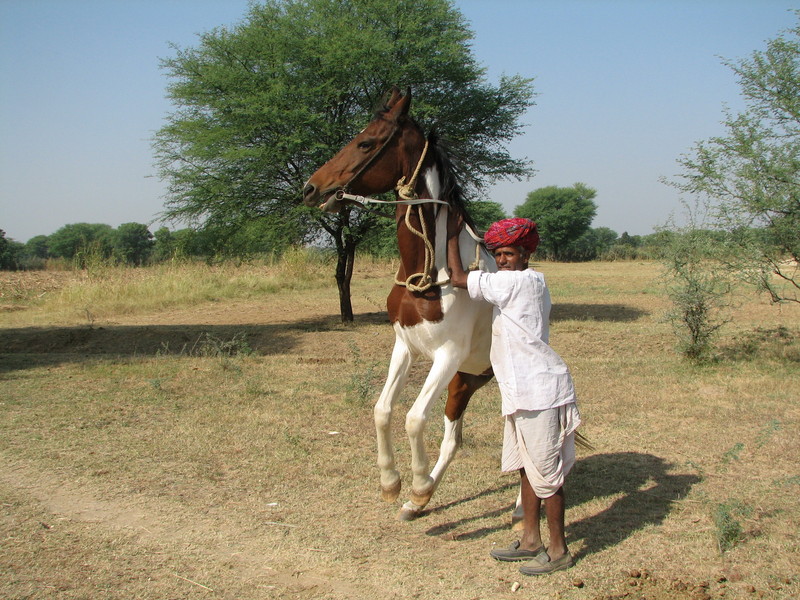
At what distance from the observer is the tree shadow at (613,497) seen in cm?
399

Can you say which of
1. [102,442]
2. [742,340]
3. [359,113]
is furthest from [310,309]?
[102,442]

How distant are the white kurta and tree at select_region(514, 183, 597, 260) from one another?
44509mm

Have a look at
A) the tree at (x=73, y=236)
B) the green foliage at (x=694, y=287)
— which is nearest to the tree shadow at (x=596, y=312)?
the green foliage at (x=694, y=287)

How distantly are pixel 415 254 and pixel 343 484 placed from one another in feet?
5.90

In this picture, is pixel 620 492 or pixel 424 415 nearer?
pixel 424 415

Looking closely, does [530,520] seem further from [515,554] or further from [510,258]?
[510,258]

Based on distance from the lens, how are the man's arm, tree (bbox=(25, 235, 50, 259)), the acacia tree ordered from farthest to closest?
tree (bbox=(25, 235, 50, 259)) → the acacia tree → the man's arm

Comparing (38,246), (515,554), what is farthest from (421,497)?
(38,246)

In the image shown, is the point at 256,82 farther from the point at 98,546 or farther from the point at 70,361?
the point at 98,546

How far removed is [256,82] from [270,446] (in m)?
9.48

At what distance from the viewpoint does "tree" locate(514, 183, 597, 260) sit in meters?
49.2

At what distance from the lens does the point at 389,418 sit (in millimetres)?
4008

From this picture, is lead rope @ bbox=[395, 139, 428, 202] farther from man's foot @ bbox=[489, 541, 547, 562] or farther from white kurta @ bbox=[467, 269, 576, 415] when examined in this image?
man's foot @ bbox=[489, 541, 547, 562]

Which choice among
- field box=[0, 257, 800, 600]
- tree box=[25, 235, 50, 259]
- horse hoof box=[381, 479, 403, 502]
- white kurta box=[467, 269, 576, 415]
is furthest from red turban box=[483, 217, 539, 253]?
tree box=[25, 235, 50, 259]
